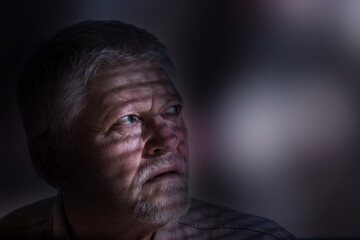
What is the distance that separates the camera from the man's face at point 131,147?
1018 millimetres

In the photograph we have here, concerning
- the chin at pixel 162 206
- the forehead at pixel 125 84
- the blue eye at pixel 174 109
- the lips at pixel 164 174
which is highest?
the forehead at pixel 125 84

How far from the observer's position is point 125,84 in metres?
1.02

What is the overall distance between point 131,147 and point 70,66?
28 cm

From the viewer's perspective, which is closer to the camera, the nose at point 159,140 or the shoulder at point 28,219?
the nose at point 159,140

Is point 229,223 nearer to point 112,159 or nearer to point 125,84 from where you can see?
point 112,159

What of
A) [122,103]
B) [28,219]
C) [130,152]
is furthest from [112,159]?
[28,219]

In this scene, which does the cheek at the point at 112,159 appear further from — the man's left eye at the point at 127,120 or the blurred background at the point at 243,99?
the blurred background at the point at 243,99

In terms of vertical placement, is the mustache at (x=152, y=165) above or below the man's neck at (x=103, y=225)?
above

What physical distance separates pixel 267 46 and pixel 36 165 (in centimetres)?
81

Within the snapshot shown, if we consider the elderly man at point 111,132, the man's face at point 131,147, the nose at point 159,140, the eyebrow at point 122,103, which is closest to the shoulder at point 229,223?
the elderly man at point 111,132

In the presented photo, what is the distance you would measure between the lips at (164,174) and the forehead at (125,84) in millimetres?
207

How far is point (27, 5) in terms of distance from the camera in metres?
1.19

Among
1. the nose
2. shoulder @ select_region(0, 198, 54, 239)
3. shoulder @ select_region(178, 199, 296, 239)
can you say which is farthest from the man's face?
shoulder @ select_region(0, 198, 54, 239)

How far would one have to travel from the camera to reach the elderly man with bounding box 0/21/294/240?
102 cm
